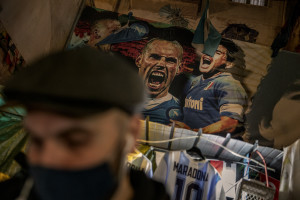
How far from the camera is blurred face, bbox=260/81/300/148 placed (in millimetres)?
2422

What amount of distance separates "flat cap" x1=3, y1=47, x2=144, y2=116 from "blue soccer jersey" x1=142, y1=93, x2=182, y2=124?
1982 mm

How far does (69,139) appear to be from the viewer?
2.12 feet

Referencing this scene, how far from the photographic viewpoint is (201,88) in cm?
263

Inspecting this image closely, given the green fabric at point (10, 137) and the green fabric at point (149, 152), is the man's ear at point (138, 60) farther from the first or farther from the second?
the green fabric at point (10, 137)

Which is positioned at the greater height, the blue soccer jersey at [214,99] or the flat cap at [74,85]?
the flat cap at [74,85]

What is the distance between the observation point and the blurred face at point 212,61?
2643 millimetres

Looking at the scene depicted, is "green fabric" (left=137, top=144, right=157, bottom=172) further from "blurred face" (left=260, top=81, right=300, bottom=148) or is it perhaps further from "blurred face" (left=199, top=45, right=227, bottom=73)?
"blurred face" (left=260, top=81, right=300, bottom=148)

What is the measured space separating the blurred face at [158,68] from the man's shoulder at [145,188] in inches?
68.2

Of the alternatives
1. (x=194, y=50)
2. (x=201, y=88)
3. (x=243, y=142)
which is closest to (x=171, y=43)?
(x=194, y=50)

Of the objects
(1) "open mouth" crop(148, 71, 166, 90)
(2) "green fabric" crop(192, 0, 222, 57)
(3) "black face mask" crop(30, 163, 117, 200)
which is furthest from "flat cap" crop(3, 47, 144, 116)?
(2) "green fabric" crop(192, 0, 222, 57)

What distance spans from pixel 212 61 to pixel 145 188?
7.03 ft

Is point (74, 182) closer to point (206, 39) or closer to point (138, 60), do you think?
point (138, 60)

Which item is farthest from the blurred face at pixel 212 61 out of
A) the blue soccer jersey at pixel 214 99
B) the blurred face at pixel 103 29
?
the blurred face at pixel 103 29

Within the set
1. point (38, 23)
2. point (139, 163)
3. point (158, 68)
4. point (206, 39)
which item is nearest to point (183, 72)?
point (158, 68)
